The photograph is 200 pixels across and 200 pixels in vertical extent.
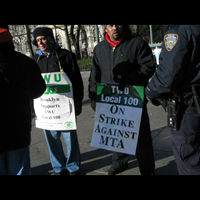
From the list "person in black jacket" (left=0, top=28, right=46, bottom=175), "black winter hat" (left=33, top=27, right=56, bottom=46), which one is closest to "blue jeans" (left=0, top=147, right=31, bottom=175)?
"person in black jacket" (left=0, top=28, right=46, bottom=175)

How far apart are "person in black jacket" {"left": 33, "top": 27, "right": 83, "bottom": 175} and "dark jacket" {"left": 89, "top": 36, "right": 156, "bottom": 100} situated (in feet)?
1.43

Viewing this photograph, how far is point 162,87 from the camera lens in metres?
2.20

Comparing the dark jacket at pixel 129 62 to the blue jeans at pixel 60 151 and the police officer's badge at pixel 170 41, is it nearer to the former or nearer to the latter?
the police officer's badge at pixel 170 41

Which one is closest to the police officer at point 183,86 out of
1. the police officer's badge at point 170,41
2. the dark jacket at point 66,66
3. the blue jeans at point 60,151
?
the police officer's badge at point 170,41

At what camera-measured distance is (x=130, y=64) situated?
3033 mm

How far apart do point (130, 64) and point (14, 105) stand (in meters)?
1.44

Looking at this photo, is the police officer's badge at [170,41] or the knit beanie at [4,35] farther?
the knit beanie at [4,35]

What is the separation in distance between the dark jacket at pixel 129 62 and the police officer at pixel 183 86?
0.73m

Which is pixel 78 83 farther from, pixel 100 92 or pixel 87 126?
pixel 87 126

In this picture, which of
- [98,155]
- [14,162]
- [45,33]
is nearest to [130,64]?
[45,33]

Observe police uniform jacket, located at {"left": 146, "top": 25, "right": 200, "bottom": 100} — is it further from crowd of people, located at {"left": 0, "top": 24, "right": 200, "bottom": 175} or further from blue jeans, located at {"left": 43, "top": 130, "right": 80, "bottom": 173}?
blue jeans, located at {"left": 43, "top": 130, "right": 80, "bottom": 173}

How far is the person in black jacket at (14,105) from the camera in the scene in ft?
7.16

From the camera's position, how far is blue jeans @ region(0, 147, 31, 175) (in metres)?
2.30
